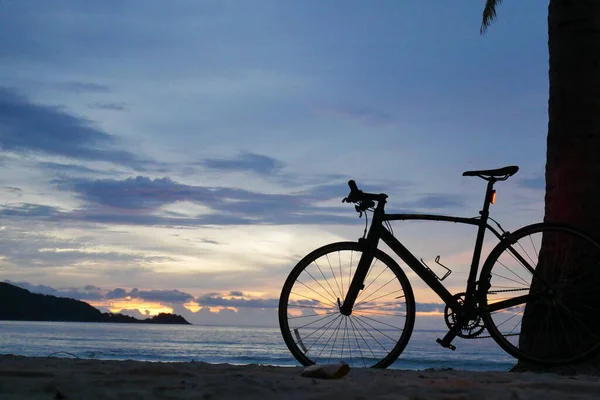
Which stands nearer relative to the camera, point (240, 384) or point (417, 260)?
point (240, 384)

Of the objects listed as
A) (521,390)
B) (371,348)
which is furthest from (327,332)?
(521,390)

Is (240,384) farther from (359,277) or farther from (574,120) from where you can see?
(574,120)

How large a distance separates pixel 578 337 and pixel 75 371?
13.1 ft

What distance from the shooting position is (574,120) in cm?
610

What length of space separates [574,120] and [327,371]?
361 cm

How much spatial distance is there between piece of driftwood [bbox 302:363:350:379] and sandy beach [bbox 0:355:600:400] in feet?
0.23

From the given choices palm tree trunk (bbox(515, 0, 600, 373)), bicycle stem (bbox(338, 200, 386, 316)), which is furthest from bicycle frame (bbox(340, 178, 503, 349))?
palm tree trunk (bbox(515, 0, 600, 373))

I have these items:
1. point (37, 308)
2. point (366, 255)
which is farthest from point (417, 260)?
point (37, 308)

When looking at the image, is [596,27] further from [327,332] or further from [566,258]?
[327,332]

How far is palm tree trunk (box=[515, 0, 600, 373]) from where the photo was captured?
5918 millimetres

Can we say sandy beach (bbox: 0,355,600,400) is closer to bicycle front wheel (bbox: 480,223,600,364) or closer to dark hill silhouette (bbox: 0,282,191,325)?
bicycle front wheel (bbox: 480,223,600,364)

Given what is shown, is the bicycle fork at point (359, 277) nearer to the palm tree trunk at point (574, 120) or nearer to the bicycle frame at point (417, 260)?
the bicycle frame at point (417, 260)

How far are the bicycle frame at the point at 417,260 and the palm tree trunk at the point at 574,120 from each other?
883 mm

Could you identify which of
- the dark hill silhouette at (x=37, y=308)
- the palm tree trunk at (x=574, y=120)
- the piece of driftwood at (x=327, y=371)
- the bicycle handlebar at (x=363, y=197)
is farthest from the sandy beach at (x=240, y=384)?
the dark hill silhouette at (x=37, y=308)
